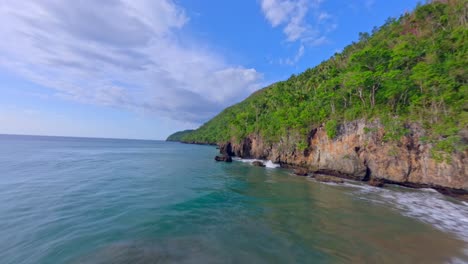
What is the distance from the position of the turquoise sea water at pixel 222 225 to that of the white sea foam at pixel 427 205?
85 millimetres

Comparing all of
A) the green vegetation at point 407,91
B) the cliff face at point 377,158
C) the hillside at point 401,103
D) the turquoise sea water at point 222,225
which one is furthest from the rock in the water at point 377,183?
the green vegetation at point 407,91

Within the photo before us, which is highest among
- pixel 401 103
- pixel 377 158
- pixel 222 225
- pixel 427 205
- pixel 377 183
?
pixel 401 103

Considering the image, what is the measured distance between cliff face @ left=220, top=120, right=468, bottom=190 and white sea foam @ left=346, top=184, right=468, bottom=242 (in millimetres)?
2005

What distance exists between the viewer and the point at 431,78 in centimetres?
2116

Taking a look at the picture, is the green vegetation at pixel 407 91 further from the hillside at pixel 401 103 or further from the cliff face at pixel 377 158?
the cliff face at pixel 377 158

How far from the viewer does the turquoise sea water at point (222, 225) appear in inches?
305

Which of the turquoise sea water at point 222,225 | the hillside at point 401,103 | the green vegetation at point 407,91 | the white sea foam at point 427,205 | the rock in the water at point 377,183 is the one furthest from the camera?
the rock in the water at point 377,183

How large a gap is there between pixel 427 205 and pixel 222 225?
56.2ft

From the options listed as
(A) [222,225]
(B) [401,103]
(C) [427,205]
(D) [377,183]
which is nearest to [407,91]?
(B) [401,103]

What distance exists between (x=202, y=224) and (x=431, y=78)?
29.7 metres

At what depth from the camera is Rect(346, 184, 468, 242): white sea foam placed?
444 inches

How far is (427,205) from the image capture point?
14758 mm

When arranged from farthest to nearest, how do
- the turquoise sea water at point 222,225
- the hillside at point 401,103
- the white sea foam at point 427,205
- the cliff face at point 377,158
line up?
1. the hillside at point 401,103
2. the cliff face at point 377,158
3. the white sea foam at point 427,205
4. the turquoise sea water at point 222,225

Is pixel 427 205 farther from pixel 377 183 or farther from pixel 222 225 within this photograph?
pixel 222 225
